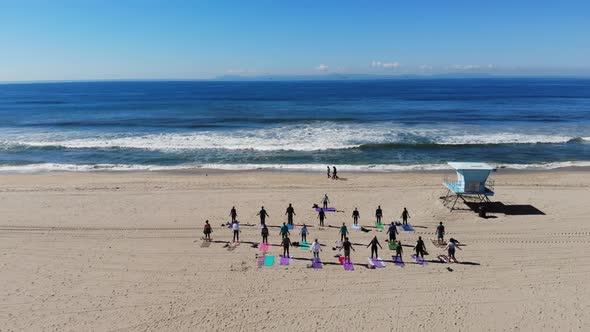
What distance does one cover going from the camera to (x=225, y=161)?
29141mm

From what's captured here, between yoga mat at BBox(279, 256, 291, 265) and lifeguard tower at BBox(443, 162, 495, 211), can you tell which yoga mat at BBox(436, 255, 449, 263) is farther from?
lifeguard tower at BBox(443, 162, 495, 211)

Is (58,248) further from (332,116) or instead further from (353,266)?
(332,116)

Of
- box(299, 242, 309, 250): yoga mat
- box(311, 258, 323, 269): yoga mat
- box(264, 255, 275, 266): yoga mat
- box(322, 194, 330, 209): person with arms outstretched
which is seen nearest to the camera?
box(311, 258, 323, 269): yoga mat

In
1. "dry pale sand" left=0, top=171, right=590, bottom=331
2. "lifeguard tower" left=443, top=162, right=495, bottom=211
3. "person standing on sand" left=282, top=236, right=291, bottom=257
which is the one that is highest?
"lifeguard tower" left=443, top=162, right=495, bottom=211

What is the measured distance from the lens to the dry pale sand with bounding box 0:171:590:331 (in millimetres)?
9703

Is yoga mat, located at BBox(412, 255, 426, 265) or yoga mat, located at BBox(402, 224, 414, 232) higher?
yoga mat, located at BBox(402, 224, 414, 232)

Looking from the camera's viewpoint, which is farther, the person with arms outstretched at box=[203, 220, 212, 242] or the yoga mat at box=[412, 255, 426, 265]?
the person with arms outstretched at box=[203, 220, 212, 242]

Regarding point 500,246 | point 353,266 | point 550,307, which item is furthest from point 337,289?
point 500,246

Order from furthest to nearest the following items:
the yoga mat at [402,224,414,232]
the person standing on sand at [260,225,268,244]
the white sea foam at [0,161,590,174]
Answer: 1. the white sea foam at [0,161,590,174]
2. the yoga mat at [402,224,414,232]
3. the person standing on sand at [260,225,268,244]

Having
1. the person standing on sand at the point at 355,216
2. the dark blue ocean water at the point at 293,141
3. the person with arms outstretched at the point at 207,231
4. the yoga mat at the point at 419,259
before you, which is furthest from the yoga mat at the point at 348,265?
the dark blue ocean water at the point at 293,141

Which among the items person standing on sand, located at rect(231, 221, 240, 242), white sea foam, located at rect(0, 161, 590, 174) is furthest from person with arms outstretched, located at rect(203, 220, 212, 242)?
white sea foam, located at rect(0, 161, 590, 174)

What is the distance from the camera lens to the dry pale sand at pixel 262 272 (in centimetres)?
970

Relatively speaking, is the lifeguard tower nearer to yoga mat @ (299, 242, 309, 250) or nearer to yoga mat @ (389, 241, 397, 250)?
yoga mat @ (389, 241, 397, 250)

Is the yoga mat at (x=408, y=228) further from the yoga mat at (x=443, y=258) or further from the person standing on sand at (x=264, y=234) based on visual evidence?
the person standing on sand at (x=264, y=234)
